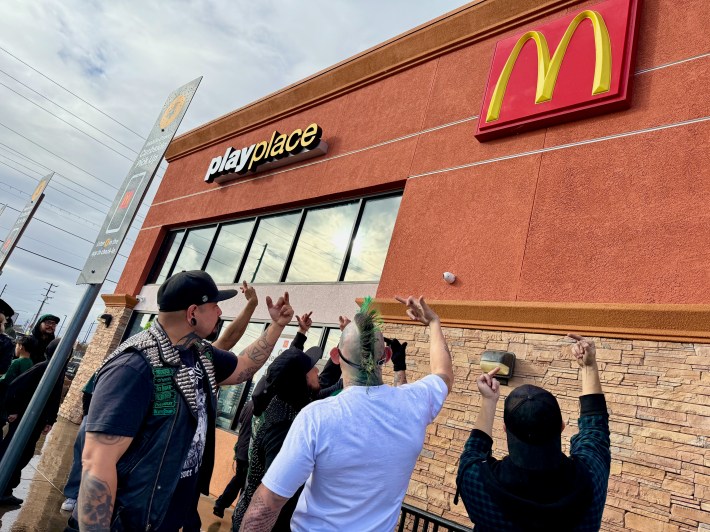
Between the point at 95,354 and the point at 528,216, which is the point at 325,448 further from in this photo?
the point at 95,354

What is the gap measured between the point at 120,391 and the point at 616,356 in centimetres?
473

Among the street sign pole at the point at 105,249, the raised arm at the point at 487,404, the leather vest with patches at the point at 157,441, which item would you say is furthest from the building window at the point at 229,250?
the raised arm at the point at 487,404

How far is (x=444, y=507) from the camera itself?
498cm

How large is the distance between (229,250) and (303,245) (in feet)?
9.07

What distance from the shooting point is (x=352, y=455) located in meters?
1.82

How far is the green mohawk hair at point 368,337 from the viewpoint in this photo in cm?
203

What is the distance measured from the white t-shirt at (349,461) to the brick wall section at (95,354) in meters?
12.6

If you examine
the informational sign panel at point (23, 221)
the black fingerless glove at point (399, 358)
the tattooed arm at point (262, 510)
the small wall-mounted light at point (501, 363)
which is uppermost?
the informational sign panel at point (23, 221)

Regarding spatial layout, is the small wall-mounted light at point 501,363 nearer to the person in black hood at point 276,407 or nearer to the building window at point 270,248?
the person in black hood at point 276,407

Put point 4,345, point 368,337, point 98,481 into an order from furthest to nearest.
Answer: point 4,345 < point 368,337 < point 98,481

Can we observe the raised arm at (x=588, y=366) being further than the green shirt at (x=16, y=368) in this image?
No

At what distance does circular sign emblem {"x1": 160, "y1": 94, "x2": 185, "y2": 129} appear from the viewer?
4.63m

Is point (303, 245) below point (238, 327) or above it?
above

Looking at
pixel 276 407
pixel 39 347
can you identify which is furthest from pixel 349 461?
pixel 39 347
